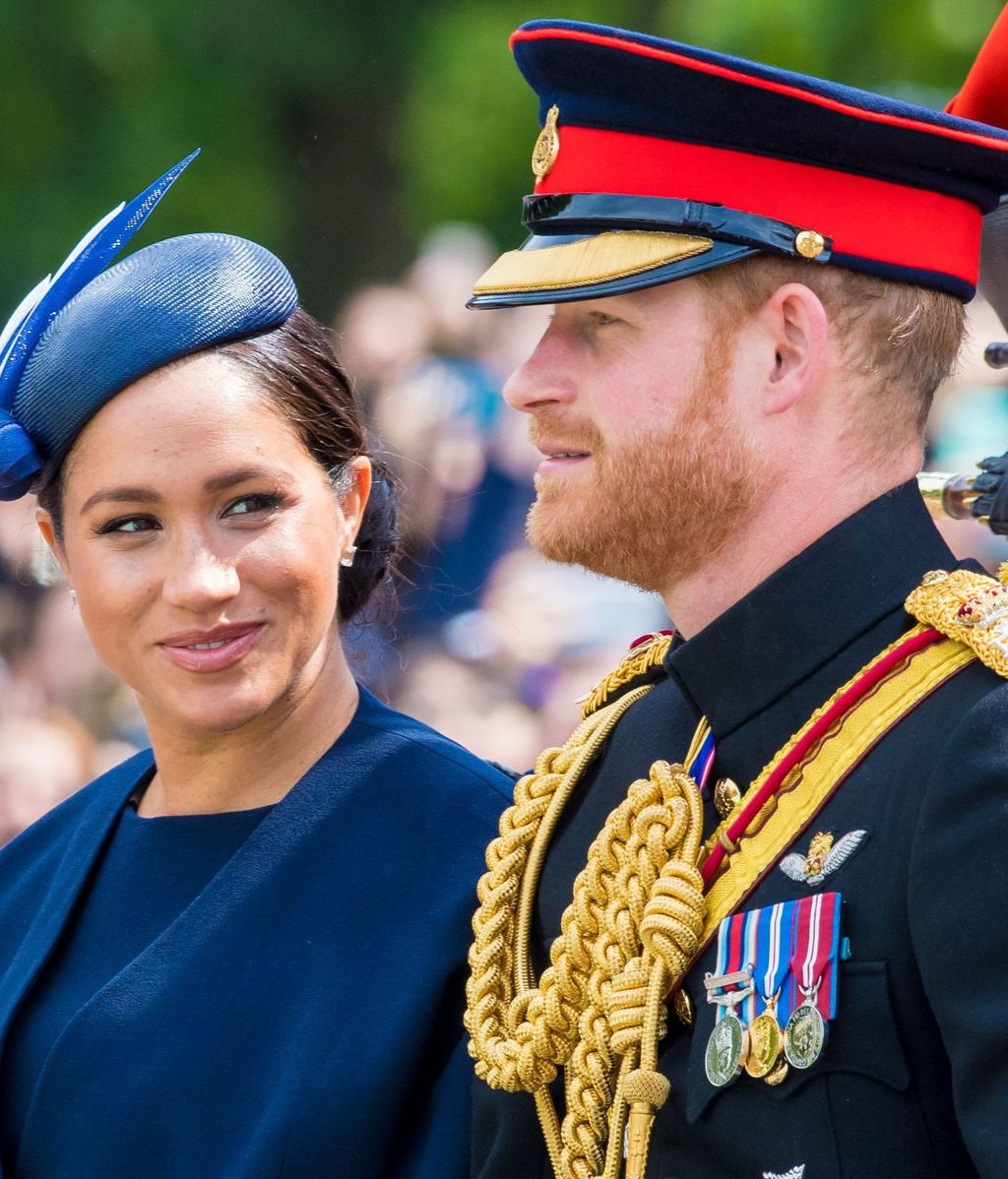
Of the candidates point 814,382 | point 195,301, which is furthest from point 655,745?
point 195,301

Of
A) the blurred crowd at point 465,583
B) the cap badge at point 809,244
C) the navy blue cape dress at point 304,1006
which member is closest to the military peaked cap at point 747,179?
the cap badge at point 809,244

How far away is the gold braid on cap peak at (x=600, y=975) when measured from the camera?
2135mm

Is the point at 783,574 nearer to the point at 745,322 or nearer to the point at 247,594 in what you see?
the point at 745,322

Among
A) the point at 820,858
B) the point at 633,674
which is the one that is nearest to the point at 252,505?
the point at 633,674

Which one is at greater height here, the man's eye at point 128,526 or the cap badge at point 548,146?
the cap badge at point 548,146

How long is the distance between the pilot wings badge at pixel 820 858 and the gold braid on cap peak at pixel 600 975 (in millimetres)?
126

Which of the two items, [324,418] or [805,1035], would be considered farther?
[324,418]

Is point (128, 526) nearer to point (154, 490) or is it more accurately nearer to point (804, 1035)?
point (154, 490)

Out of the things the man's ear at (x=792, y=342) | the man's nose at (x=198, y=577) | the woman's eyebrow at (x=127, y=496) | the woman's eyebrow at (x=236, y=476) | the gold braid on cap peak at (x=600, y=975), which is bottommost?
the gold braid on cap peak at (x=600, y=975)

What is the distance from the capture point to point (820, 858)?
2051mm

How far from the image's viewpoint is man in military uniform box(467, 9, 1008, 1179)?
2049 millimetres

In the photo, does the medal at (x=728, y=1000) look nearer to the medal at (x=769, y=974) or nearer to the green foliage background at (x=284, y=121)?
the medal at (x=769, y=974)

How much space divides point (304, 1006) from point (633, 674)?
0.63 meters

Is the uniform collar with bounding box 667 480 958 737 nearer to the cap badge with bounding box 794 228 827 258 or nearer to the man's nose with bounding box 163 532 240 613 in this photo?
the cap badge with bounding box 794 228 827 258
